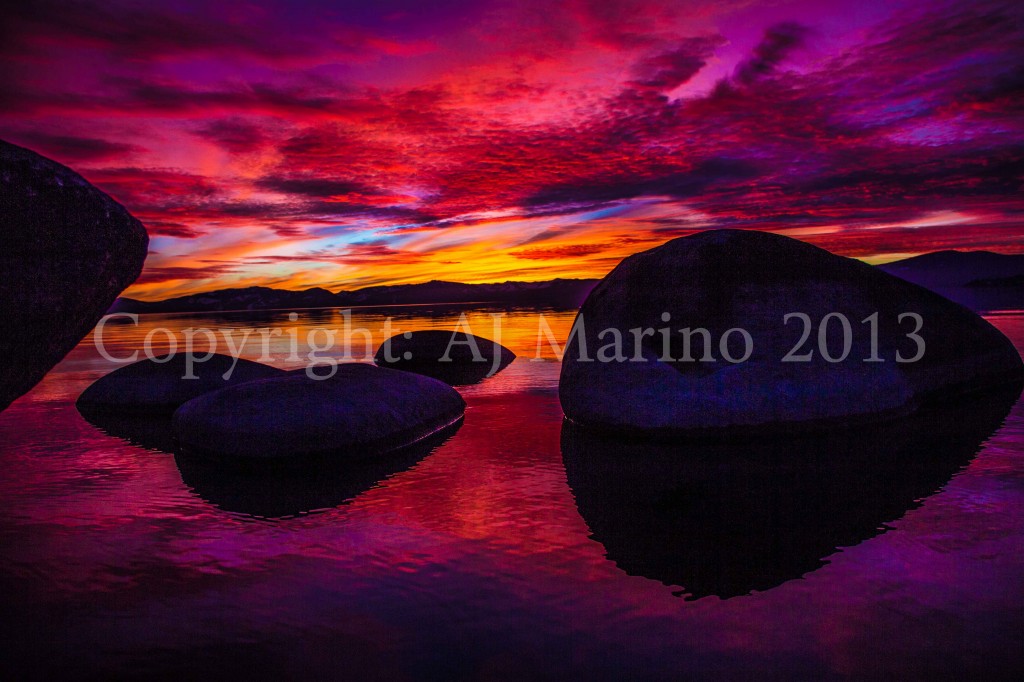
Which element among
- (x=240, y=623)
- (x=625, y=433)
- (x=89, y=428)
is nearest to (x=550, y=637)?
(x=240, y=623)

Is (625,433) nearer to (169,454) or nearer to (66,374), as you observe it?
(169,454)

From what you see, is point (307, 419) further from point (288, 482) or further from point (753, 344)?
point (753, 344)

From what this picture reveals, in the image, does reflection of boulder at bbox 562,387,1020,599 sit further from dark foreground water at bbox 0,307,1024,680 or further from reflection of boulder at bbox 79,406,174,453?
reflection of boulder at bbox 79,406,174,453

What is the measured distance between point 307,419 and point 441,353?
8806 millimetres

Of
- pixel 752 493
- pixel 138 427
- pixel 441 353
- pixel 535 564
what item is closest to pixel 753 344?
pixel 752 493

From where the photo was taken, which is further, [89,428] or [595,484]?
[89,428]

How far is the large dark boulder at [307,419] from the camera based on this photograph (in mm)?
6879

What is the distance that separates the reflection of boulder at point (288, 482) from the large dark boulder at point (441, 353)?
7.62 m

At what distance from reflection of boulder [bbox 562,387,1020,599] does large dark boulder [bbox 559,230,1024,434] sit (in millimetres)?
342

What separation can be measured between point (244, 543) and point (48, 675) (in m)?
1.60

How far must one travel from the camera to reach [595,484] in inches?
232

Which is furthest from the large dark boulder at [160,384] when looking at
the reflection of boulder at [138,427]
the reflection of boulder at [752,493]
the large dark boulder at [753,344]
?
the reflection of boulder at [752,493]

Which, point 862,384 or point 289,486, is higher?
point 862,384

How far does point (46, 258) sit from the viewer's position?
460cm
